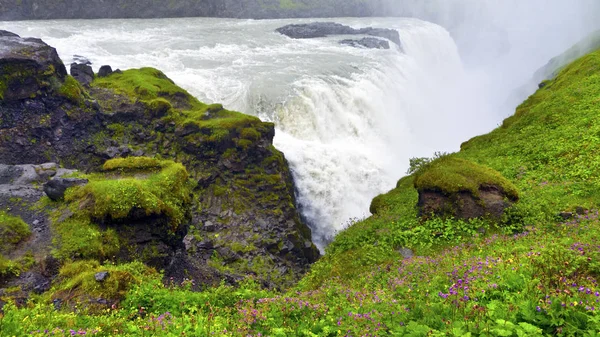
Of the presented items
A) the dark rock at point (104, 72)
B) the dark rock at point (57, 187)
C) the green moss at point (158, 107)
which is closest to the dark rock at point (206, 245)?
the dark rock at point (57, 187)

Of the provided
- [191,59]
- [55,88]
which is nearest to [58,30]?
[191,59]

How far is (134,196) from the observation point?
40.5ft

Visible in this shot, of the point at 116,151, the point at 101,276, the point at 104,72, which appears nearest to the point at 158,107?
the point at 116,151

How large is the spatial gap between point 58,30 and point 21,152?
1877 inches

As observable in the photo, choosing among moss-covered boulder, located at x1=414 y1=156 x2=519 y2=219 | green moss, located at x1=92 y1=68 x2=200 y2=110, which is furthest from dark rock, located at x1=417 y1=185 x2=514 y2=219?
green moss, located at x1=92 y1=68 x2=200 y2=110

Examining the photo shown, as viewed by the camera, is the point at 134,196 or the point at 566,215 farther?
the point at 134,196

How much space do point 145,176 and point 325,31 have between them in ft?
219

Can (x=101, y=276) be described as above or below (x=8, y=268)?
above

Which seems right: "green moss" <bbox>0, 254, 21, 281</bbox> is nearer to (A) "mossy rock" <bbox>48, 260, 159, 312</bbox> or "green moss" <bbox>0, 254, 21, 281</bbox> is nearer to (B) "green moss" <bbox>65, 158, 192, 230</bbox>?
(A) "mossy rock" <bbox>48, 260, 159, 312</bbox>

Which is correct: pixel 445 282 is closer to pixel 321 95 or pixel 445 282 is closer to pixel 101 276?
pixel 101 276

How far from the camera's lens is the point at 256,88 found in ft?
108

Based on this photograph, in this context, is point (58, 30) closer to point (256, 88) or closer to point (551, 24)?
point (256, 88)

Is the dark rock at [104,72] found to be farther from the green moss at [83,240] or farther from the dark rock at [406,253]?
the dark rock at [406,253]

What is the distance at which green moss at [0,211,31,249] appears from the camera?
10.8 meters
